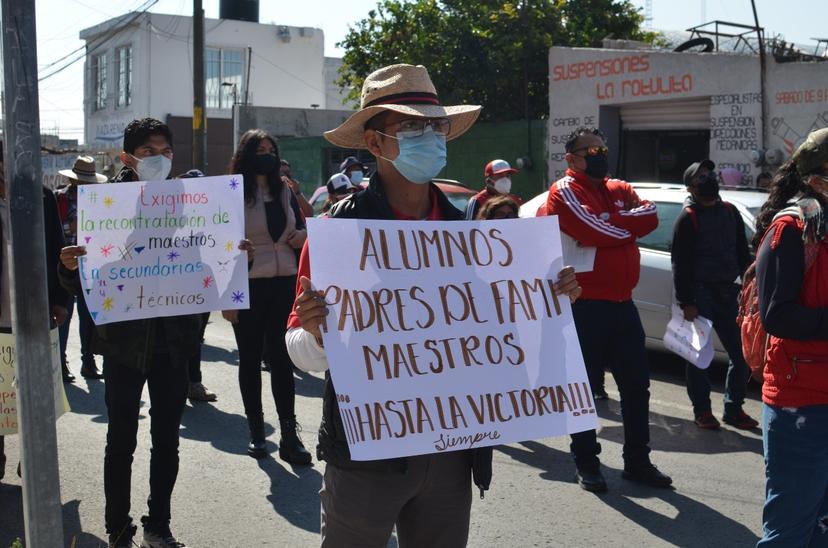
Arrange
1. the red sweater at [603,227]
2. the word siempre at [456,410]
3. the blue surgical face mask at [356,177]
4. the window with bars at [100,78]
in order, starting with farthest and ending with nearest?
the window with bars at [100,78]
the blue surgical face mask at [356,177]
the red sweater at [603,227]
the word siempre at [456,410]

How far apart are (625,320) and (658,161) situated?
40.5 ft

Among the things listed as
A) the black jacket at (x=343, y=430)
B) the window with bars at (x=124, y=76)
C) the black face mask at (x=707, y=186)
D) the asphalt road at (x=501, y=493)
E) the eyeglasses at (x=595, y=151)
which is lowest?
the asphalt road at (x=501, y=493)

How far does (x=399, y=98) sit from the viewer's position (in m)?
3.11

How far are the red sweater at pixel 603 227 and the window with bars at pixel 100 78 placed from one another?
3678 centimetres

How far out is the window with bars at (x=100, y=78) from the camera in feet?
131

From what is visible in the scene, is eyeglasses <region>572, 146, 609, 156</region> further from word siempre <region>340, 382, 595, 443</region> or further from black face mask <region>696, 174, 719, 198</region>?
word siempre <region>340, 382, 595, 443</region>

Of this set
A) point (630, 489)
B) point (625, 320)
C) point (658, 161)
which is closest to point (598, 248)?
point (625, 320)

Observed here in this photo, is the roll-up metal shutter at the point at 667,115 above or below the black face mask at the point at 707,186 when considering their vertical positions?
above

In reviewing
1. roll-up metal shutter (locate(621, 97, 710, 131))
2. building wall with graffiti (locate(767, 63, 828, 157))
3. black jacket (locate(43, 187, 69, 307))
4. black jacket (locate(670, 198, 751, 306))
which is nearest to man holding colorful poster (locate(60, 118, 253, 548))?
black jacket (locate(43, 187, 69, 307))

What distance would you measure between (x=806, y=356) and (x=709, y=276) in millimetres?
3828

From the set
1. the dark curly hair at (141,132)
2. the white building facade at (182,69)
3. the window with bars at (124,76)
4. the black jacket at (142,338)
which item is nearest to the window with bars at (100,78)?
the white building facade at (182,69)

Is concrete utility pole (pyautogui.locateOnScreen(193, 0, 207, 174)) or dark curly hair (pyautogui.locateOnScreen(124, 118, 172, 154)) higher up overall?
concrete utility pole (pyautogui.locateOnScreen(193, 0, 207, 174))

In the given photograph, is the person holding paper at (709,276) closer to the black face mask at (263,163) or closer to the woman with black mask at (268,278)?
the woman with black mask at (268,278)

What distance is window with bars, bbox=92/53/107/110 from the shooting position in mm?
39938
